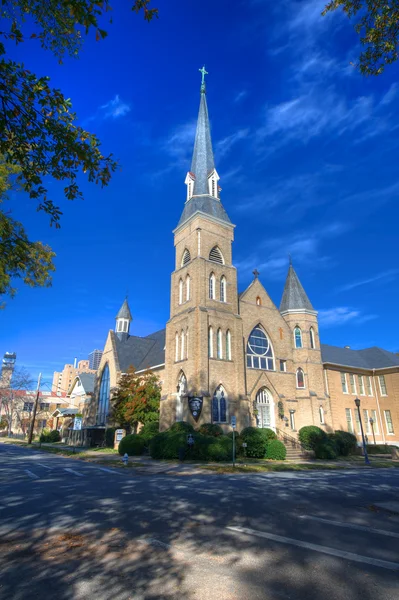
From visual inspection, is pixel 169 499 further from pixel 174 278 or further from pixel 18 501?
pixel 174 278

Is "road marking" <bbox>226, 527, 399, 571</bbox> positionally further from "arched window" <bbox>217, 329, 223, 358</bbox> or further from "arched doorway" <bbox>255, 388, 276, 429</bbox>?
"arched doorway" <bbox>255, 388, 276, 429</bbox>

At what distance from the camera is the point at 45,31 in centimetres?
657

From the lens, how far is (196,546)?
5797 mm

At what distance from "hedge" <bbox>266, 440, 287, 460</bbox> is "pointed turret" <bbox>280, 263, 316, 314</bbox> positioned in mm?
14382

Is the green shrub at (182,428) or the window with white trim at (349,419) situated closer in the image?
the green shrub at (182,428)

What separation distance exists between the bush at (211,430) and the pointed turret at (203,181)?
16891 mm

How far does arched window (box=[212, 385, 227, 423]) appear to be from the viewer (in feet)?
88.2

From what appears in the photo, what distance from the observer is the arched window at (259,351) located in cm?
3178

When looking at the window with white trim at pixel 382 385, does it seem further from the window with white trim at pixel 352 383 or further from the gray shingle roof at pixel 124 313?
the gray shingle roof at pixel 124 313

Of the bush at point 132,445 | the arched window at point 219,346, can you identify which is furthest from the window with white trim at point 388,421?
the bush at point 132,445

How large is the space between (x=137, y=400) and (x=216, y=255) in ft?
43.9

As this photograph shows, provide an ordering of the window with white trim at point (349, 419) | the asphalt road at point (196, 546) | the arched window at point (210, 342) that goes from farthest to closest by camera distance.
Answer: the window with white trim at point (349, 419) < the arched window at point (210, 342) < the asphalt road at point (196, 546)

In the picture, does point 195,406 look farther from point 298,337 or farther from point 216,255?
point 298,337

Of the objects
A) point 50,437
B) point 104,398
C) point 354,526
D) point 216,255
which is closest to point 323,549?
point 354,526
